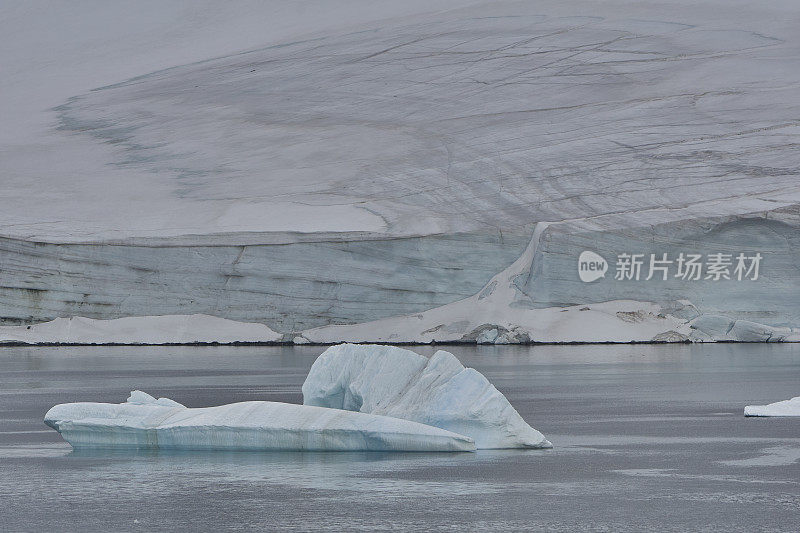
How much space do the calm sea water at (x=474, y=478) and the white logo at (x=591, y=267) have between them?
456 inches

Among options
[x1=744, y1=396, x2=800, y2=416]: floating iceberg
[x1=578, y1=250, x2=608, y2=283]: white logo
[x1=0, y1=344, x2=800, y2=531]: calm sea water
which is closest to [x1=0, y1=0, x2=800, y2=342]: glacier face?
[x1=578, y1=250, x2=608, y2=283]: white logo

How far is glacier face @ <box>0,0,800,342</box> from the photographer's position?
24281 millimetres

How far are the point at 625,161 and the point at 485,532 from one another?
74.9 ft

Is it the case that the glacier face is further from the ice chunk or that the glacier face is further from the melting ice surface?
the melting ice surface

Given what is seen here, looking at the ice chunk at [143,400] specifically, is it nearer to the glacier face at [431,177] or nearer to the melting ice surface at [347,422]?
the melting ice surface at [347,422]

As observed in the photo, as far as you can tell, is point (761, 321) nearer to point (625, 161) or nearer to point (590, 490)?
point (625, 161)

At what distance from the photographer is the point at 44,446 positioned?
28.2 feet

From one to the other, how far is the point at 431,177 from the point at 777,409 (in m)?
18.4

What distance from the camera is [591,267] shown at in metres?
24.3

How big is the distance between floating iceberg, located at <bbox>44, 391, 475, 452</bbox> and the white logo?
16.4 meters

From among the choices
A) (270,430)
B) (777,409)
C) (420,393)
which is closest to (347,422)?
(270,430)

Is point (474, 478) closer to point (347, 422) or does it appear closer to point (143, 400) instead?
point (347, 422)

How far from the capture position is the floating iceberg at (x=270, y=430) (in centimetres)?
803

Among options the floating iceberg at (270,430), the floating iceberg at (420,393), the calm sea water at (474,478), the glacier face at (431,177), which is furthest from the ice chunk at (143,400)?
the glacier face at (431,177)
